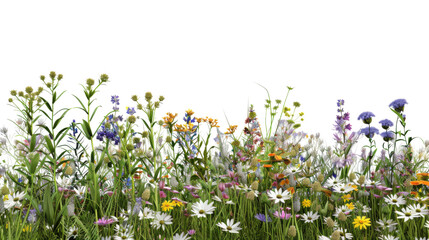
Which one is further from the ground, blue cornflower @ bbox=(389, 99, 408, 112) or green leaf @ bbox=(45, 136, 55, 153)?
blue cornflower @ bbox=(389, 99, 408, 112)

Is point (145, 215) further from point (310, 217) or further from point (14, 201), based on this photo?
point (310, 217)

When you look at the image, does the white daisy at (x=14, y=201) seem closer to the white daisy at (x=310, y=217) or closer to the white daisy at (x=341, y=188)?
the white daisy at (x=310, y=217)

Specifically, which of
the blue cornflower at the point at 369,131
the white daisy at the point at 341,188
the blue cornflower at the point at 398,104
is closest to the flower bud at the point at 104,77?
the white daisy at the point at 341,188

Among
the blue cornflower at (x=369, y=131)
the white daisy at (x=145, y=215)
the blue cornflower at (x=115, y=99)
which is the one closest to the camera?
the white daisy at (x=145, y=215)

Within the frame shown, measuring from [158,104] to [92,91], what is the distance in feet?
1.43

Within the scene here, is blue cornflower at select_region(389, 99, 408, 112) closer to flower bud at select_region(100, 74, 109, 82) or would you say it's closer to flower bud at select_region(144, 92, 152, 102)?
flower bud at select_region(144, 92, 152, 102)

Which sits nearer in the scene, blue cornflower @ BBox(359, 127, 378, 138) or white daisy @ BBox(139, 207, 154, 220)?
white daisy @ BBox(139, 207, 154, 220)

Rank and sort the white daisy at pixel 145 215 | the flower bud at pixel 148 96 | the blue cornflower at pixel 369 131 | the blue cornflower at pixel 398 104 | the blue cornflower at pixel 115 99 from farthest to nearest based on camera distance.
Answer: the blue cornflower at pixel 115 99
the blue cornflower at pixel 369 131
the blue cornflower at pixel 398 104
the flower bud at pixel 148 96
the white daisy at pixel 145 215

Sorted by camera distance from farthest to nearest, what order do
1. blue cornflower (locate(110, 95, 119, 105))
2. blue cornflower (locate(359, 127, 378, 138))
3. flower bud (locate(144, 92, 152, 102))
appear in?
blue cornflower (locate(110, 95, 119, 105)), blue cornflower (locate(359, 127, 378, 138)), flower bud (locate(144, 92, 152, 102))

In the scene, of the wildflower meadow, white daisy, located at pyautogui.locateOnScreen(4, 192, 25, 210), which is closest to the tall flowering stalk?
the wildflower meadow

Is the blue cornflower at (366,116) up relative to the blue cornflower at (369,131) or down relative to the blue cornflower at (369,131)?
up

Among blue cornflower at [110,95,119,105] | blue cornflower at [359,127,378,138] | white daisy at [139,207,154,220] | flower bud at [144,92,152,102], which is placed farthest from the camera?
blue cornflower at [110,95,119,105]

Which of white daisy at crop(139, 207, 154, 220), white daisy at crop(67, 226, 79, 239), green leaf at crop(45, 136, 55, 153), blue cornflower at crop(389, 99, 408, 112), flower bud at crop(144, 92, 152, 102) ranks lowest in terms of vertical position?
white daisy at crop(67, 226, 79, 239)

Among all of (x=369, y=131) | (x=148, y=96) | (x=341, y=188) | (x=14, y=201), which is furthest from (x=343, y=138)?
(x=14, y=201)
